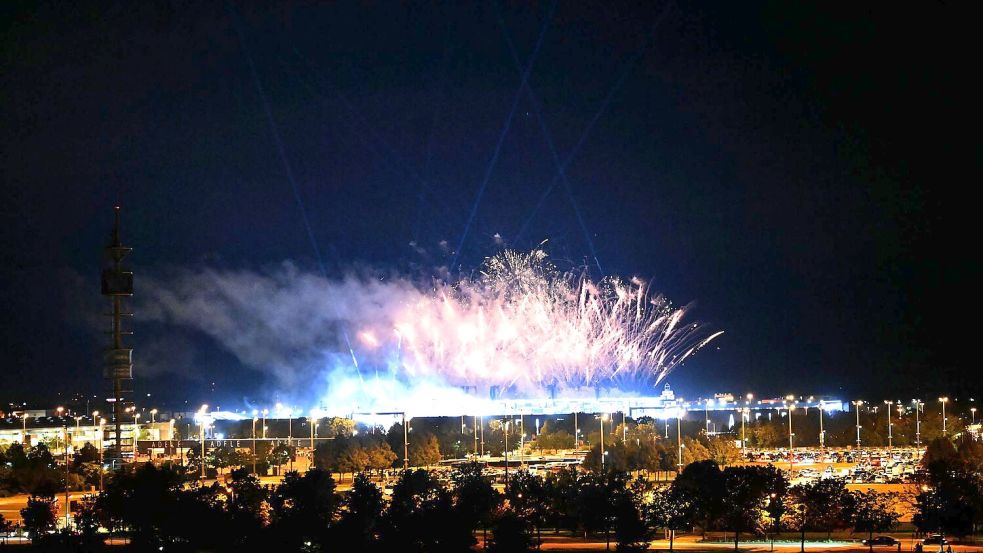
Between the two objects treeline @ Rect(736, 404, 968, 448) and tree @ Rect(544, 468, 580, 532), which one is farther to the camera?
treeline @ Rect(736, 404, 968, 448)

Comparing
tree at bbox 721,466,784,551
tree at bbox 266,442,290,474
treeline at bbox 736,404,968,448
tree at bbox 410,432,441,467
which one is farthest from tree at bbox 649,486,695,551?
treeline at bbox 736,404,968,448

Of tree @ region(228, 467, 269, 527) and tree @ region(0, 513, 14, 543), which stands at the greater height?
tree @ region(228, 467, 269, 527)

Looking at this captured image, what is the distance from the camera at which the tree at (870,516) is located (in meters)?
28.7

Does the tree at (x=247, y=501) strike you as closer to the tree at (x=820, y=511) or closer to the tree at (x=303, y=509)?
the tree at (x=303, y=509)

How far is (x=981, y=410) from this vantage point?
246 ft

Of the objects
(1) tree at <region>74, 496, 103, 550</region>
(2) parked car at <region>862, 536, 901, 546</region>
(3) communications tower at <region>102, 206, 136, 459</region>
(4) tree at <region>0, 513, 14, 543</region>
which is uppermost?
(3) communications tower at <region>102, 206, 136, 459</region>

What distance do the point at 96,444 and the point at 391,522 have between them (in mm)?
40537

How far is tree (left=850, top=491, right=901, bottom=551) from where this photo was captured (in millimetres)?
28672

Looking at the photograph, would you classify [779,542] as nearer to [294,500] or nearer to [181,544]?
[294,500]

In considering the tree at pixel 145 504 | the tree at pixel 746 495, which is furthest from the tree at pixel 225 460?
the tree at pixel 746 495

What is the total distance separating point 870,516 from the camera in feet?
95.7

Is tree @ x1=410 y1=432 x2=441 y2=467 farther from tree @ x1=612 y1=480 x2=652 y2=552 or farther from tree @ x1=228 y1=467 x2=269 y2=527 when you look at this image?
tree @ x1=612 y1=480 x2=652 y2=552

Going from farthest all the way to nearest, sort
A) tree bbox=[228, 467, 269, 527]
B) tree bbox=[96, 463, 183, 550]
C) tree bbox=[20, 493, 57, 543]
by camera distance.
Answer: tree bbox=[20, 493, 57, 543]
tree bbox=[96, 463, 183, 550]
tree bbox=[228, 467, 269, 527]

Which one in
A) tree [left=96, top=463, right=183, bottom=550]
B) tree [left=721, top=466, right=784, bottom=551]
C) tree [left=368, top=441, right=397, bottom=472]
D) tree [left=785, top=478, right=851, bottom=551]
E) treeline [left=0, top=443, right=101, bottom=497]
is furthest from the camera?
tree [left=368, top=441, right=397, bottom=472]
